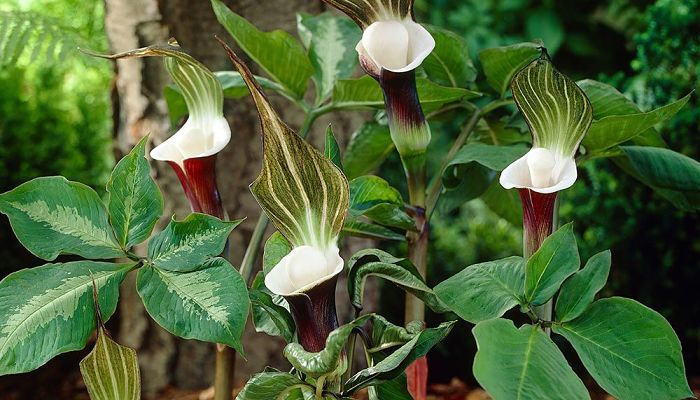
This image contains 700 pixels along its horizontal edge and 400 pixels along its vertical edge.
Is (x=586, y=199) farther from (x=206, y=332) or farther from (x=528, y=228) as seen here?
(x=206, y=332)

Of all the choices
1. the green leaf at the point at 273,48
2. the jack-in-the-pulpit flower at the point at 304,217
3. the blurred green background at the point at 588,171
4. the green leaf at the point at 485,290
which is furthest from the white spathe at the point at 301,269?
the blurred green background at the point at 588,171

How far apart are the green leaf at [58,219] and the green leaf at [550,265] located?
0.34 meters

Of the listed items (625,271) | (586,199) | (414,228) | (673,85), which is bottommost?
(625,271)

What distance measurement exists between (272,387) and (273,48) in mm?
405

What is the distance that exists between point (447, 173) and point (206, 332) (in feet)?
1.13

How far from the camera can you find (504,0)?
359 cm

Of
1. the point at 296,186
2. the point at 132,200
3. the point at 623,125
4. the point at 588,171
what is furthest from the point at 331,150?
the point at 588,171

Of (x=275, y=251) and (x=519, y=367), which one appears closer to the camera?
(x=519, y=367)

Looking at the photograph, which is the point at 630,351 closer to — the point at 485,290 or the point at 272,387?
the point at 485,290

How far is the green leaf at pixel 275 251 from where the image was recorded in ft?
2.47

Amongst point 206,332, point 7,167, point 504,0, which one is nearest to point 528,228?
point 206,332

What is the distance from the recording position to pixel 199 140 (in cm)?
81

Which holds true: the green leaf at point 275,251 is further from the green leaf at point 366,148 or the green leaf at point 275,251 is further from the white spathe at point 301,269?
the green leaf at point 366,148

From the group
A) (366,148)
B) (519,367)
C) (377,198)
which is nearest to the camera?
(519,367)
